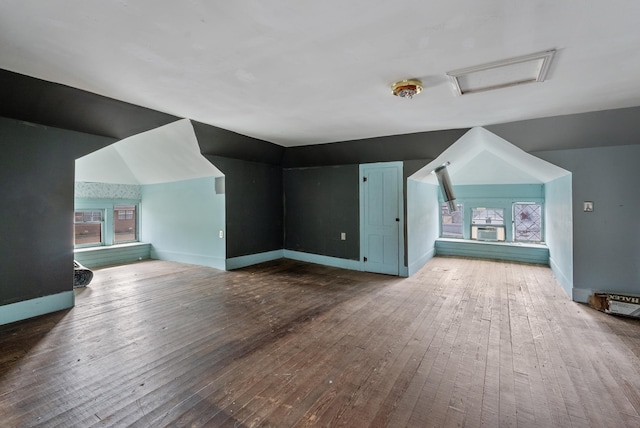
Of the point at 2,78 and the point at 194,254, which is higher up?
the point at 2,78

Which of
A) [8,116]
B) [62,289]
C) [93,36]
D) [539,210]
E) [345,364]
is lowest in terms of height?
[345,364]

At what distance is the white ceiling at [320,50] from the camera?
5.23ft

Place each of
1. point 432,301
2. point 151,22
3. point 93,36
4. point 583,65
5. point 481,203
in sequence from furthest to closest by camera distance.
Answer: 1. point 481,203
2. point 432,301
3. point 583,65
4. point 93,36
5. point 151,22

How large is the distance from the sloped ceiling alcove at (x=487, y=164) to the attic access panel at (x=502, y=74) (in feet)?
4.69

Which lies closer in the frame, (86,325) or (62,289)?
(86,325)

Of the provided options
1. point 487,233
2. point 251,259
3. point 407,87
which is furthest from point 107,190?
point 487,233

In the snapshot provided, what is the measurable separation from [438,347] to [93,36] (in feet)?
11.3

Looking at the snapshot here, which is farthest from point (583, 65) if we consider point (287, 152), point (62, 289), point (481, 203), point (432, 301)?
point (62, 289)

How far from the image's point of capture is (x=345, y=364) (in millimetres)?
2197

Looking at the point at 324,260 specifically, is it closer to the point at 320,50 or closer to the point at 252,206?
the point at 252,206

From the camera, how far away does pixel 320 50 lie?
2.02 meters

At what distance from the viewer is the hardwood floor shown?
1.69m

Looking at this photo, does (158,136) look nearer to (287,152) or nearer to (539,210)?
(287,152)

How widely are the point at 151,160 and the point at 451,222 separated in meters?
6.68
